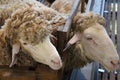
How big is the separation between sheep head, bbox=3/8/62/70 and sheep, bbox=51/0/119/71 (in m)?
0.18

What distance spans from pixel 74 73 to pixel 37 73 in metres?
0.67

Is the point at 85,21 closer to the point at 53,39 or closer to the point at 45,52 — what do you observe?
the point at 53,39

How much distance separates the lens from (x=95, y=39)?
1.45 m

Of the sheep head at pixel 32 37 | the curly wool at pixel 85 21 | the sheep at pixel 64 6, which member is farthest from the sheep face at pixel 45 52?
the sheep at pixel 64 6

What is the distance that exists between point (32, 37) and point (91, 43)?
1.34 feet

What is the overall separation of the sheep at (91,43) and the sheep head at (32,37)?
0.18m

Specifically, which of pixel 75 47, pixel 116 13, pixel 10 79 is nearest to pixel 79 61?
pixel 75 47

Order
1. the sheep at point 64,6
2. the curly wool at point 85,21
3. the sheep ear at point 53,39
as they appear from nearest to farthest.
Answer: the sheep ear at point 53,39 → the curly wool at point 85,21 → the sheep at point 64,6

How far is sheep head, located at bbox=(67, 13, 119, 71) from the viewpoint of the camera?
141cm

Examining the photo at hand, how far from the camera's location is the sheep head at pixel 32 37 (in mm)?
1229

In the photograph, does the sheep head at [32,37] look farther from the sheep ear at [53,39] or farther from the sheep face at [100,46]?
the sheep face at [100,46]

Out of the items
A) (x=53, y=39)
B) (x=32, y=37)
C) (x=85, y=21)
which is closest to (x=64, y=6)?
(x=85, y=21)

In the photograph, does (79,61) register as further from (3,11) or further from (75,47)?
(3,11)

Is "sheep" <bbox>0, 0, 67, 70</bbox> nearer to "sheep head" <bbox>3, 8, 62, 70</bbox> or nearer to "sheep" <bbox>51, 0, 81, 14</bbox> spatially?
"sheep head" <bbox>3, 8, 62, 70</bbox>
